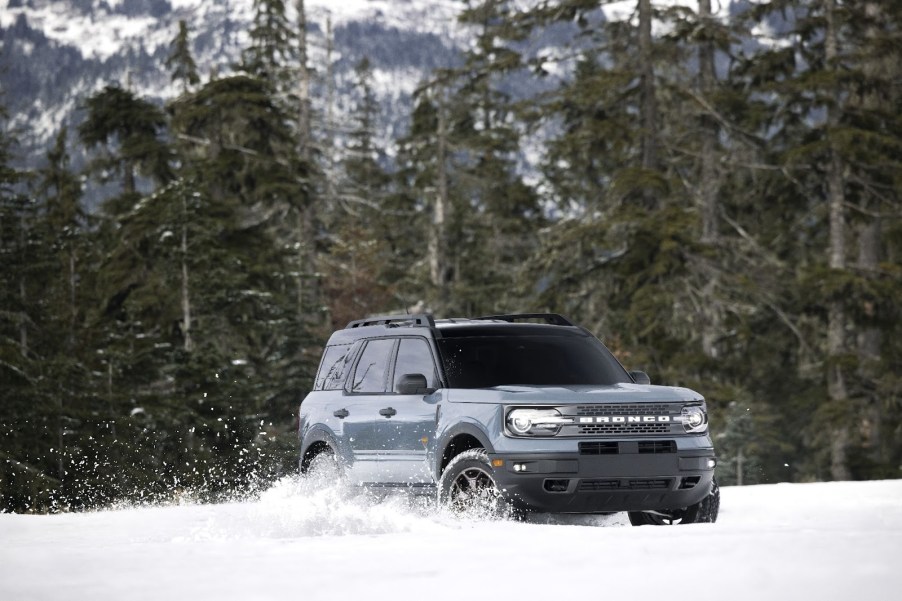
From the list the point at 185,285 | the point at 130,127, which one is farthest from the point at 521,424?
the point at 130,127

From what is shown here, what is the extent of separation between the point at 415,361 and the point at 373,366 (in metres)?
0.66

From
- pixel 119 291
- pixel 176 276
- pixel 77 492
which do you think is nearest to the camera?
pixel 77 492

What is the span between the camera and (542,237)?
108ft

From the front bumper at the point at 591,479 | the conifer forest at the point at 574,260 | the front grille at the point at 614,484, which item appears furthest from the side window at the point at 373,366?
the conifer forest at the point at 574,260

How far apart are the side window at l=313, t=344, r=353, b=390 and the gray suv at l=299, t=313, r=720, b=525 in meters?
0.02

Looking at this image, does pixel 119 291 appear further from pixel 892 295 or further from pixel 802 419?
pixel 802 419

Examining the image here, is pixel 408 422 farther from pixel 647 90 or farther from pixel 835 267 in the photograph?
pixel 835 267

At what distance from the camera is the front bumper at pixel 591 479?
928 centimetres

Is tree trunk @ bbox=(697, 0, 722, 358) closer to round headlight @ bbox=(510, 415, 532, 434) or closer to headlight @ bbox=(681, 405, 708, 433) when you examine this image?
headlight @ bbox=(681, 405, 708, 433)

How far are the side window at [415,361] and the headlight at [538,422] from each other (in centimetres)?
122

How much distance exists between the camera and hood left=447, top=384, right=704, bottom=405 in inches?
374

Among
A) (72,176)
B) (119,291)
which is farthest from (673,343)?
(72,176)

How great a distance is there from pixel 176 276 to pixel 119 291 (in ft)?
9.15

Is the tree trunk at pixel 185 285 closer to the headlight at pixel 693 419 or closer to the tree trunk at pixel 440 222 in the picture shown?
the tree trunk at pixel 440 222
